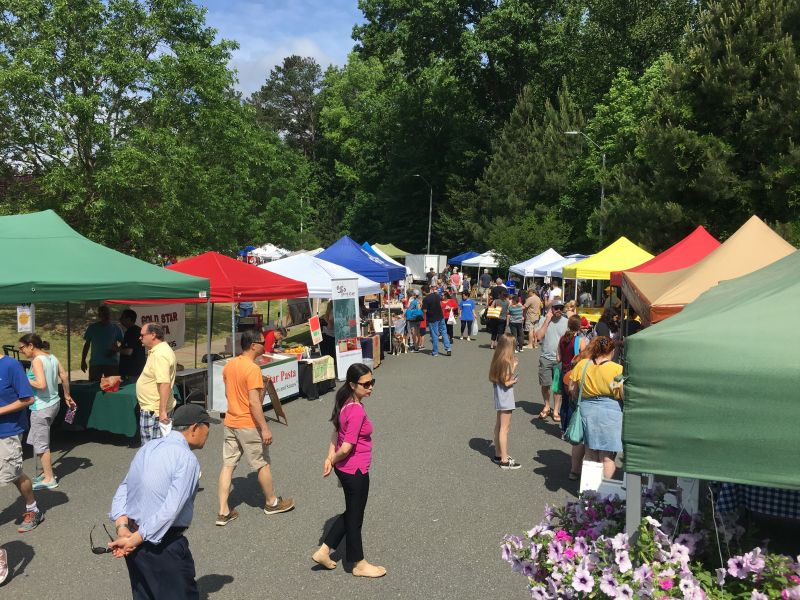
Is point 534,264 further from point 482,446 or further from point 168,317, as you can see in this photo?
point 482,446

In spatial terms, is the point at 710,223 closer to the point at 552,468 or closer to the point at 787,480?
the point at 552,468

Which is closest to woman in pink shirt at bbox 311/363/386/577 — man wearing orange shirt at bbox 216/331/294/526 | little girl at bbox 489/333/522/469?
man wearing orange shirt at bbox 216/331/294/526

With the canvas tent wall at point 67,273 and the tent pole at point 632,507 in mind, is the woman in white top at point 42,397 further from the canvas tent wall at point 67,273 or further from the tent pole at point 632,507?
the tent pole at point 632,507

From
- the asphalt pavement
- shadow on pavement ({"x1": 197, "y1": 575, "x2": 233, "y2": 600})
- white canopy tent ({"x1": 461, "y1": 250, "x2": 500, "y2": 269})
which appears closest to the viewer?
shadow on pavement ({"x1": 197, "y1": 575, "x2": 233, "y2": 600})

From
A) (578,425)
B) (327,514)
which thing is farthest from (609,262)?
(327,514)

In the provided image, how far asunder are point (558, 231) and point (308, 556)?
34961 millimetres

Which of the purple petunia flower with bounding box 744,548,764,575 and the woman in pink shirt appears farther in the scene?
the woman in pink shirt

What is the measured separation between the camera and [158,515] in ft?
10.9

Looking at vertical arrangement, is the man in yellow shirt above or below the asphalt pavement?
above

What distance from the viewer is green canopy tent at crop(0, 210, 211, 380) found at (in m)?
7.80

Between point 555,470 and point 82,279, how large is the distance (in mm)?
6310

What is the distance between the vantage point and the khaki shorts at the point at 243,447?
606 cm

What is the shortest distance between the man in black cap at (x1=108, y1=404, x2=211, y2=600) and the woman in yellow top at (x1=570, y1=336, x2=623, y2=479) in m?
4.18

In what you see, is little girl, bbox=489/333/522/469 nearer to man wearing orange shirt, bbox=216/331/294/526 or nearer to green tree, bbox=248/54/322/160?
man wearing orange shirt, bbox=216/331/294/526
